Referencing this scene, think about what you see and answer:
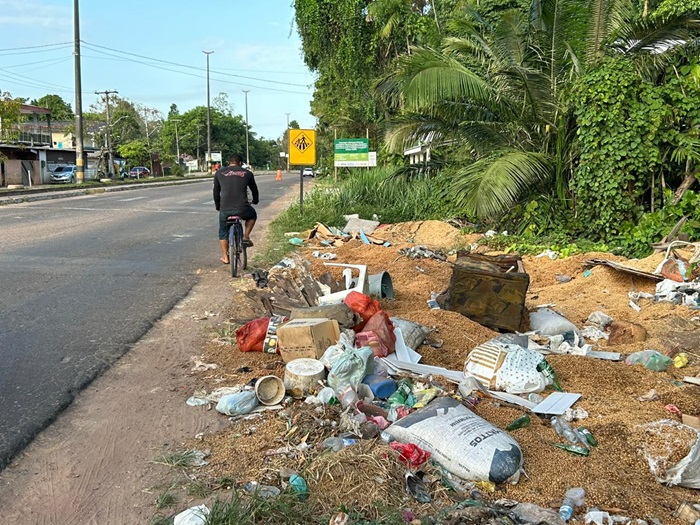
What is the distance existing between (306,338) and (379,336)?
0.65 m

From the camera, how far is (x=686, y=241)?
9.40 metres

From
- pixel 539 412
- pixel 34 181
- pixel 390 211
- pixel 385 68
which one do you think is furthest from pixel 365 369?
pixel 34 181

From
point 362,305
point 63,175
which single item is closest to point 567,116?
point 362,305

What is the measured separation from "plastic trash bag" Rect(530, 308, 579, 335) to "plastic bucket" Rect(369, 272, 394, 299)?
175 centimetres

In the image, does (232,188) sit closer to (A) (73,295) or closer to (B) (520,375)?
(A) (73,295)

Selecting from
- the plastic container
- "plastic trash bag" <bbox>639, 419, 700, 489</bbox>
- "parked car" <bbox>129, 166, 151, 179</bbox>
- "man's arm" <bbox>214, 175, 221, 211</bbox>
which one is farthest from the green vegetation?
"parked car" <bbox>129, 166, 151, 179</bbox>

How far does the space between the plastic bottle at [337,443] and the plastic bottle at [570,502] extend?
113 centimetres

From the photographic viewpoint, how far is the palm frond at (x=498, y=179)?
11242 millimetres

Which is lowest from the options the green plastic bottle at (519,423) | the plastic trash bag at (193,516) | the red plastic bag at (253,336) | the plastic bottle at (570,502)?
the plastic bottle at (570,502)

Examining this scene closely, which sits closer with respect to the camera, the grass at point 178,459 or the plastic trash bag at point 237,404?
the grass at point 178,459

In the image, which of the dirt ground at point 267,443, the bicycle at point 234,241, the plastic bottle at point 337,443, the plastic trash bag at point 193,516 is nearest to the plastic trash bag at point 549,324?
the dirt ground at point 267,443

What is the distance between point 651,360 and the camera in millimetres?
5121

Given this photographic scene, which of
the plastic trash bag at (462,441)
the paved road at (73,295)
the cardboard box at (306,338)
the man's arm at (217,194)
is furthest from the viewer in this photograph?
the man's arm at (217,194)

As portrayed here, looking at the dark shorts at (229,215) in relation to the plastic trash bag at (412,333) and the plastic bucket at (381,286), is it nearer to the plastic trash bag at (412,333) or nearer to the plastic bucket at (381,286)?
the plastic bucket at (381,286)
